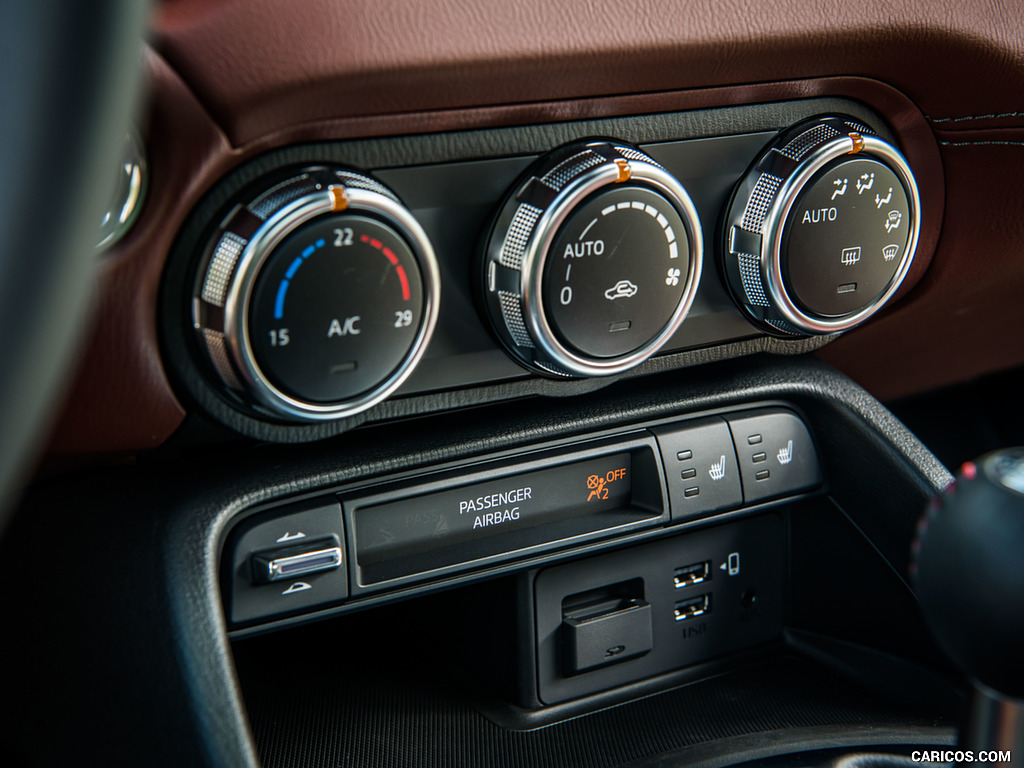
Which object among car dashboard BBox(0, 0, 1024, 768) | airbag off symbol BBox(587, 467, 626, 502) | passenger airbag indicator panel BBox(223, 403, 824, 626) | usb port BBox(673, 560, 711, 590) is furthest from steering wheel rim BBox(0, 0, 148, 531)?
usb port BBox(673, 560, 711, 590)

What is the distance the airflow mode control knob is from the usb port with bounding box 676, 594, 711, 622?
0.89ft

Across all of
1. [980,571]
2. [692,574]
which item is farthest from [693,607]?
[980,571]

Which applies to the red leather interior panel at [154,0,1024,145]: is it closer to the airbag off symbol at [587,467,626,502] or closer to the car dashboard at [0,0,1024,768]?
the car dashboard at [0,0,1024,768]

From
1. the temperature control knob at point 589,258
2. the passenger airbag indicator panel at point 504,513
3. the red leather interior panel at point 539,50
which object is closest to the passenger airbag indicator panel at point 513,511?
the passenger airbag indicator panel at point 504,513

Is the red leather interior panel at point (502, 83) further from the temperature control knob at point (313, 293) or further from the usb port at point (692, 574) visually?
the usb port at point (692, 574)

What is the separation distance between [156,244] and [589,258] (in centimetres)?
29

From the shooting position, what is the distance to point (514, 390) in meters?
0.80

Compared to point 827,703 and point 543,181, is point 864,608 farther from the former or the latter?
point 543,181

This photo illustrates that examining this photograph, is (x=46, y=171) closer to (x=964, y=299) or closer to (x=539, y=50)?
(x=539, y=50)

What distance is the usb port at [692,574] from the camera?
0.96 meters

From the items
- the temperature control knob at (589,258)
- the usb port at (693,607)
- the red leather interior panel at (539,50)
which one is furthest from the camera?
the usb port at (693,607)

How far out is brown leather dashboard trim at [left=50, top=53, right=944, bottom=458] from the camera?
0.61 metres

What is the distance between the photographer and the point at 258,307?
630 millimetres

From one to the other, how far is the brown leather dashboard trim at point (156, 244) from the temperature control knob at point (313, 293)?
0.03m
